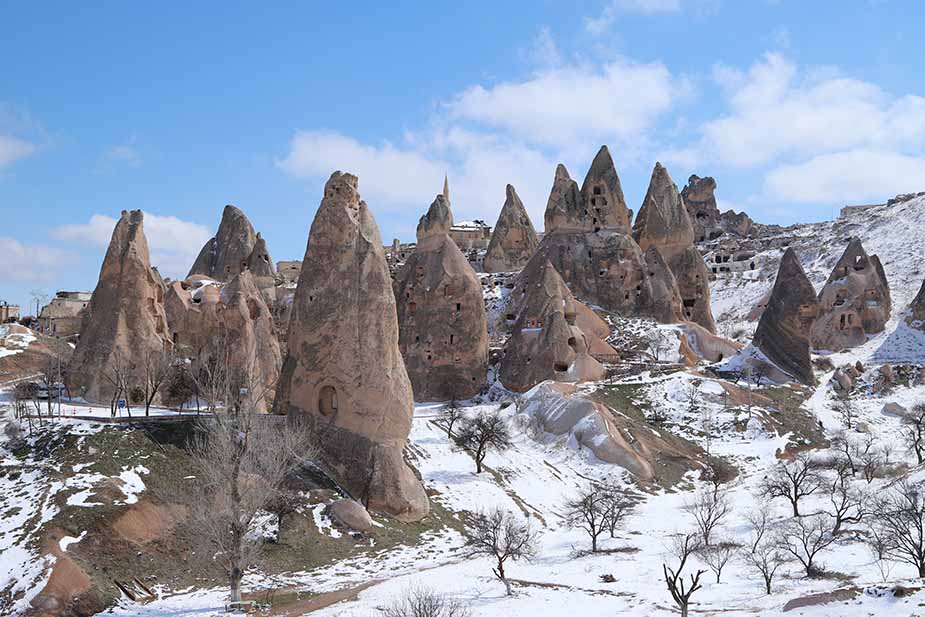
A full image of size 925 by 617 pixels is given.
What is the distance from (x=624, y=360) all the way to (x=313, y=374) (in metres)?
32.5

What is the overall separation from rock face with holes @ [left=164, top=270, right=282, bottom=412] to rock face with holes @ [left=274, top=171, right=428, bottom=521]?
20.3 feet

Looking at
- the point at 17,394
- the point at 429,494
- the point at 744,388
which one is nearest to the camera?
the point at 17,394

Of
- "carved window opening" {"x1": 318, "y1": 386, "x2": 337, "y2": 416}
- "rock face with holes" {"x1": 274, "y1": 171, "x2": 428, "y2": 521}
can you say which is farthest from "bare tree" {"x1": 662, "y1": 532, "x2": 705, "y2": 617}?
"carved window opening" {"x1": 318, "y1": 386, "x2": 337, "y2": 416}

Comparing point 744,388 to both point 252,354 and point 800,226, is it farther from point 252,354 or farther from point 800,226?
point 800,226

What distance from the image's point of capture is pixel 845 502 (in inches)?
1403

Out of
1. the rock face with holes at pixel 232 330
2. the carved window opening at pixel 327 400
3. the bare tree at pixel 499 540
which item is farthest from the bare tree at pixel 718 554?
the rock face with holes at pixel 232 330

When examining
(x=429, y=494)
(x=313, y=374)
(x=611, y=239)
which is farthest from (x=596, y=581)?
(x=611, y=239)

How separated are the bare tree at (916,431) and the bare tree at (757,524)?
1102 centimetres

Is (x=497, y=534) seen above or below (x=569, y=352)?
below

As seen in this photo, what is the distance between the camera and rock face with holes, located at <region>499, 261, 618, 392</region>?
5634 centimetres

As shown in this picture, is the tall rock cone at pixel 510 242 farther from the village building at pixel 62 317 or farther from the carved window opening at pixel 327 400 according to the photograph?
the carved window opening at pixel 327 400

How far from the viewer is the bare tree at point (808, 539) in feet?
98.0

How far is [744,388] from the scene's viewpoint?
5694 centimetres

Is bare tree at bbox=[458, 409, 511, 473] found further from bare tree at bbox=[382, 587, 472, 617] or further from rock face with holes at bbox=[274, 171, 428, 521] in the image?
bare tree at bbox=[382, 587, 472, 617]
